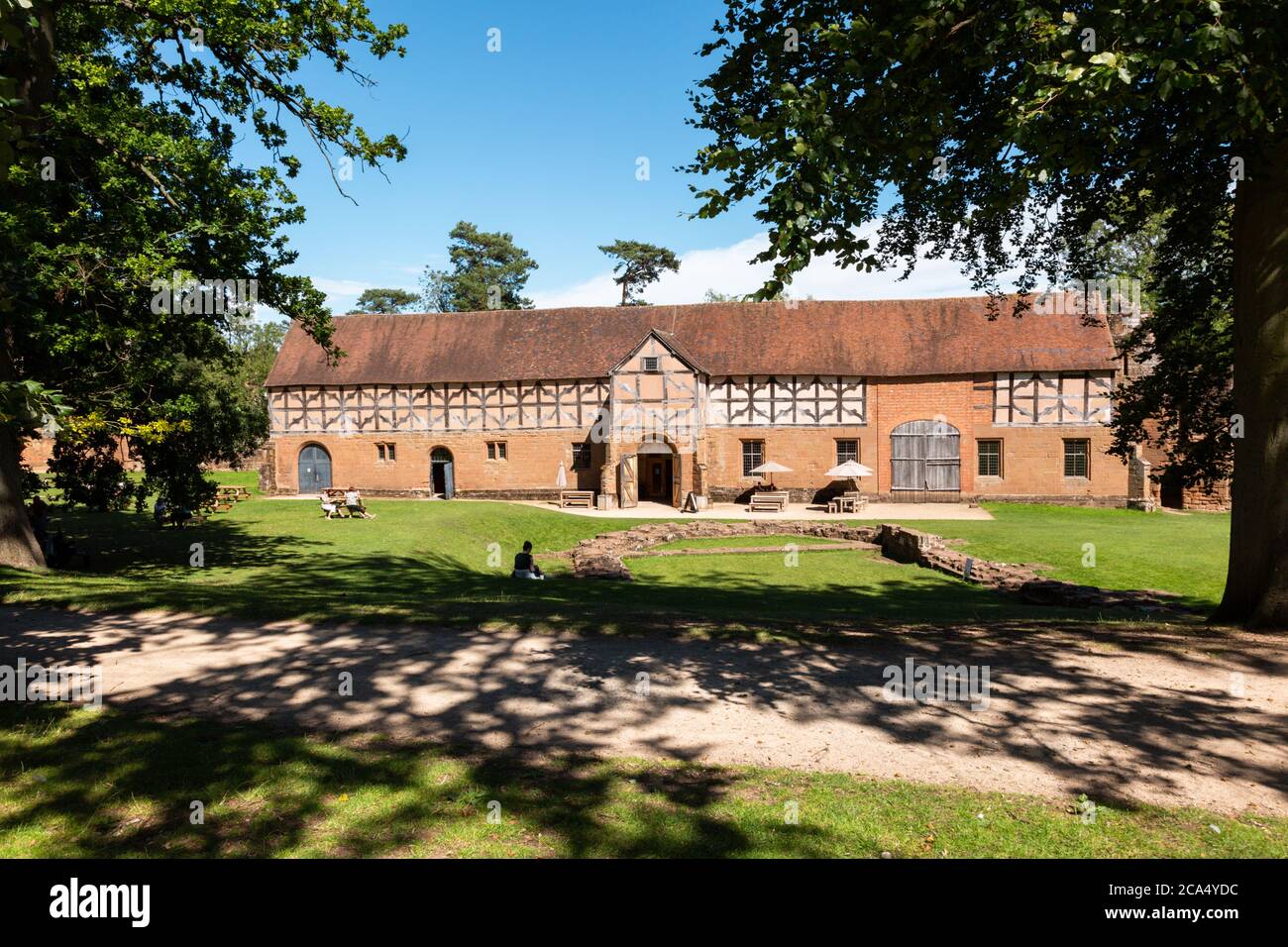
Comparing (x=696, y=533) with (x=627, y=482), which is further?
(x=627, y=482)

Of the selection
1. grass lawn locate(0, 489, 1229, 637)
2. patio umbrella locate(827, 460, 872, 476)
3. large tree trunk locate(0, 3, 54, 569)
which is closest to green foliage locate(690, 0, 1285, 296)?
grass lawn locate(0, 489, 1229, 637)

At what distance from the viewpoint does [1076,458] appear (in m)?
35.2

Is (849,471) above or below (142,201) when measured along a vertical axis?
below

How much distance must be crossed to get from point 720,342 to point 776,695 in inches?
1286

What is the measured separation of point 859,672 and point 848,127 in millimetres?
5590

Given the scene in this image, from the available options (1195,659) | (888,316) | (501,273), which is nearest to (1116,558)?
(1195,659)

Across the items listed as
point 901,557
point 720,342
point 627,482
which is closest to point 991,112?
point 901,557

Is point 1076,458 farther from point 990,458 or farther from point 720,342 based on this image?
point 720,342

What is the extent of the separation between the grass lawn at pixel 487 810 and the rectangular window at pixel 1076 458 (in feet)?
115

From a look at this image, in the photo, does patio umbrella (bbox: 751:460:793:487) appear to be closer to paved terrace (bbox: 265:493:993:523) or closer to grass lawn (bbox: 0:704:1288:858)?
paved terrace (bbox: 265:493:993:523)

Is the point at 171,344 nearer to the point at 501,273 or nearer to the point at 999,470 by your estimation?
the point at 999,470

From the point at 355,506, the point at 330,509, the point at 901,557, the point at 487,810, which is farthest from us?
the point at 355,506

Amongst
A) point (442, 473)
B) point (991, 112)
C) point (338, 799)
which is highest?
point (991, 112)

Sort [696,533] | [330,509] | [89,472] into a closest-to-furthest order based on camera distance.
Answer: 1. [89,472]
2. [330,509]
3. [696,533]
